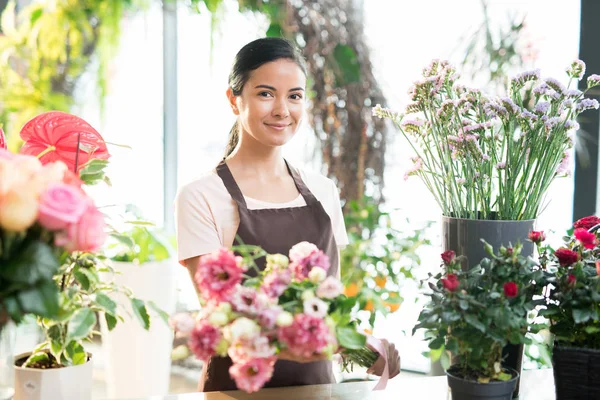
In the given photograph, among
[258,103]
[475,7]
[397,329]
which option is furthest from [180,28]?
[258,103]

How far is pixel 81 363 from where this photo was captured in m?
1.17

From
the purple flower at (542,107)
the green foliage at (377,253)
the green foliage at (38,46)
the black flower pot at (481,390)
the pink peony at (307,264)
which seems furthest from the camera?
the green foliage at (38,46)

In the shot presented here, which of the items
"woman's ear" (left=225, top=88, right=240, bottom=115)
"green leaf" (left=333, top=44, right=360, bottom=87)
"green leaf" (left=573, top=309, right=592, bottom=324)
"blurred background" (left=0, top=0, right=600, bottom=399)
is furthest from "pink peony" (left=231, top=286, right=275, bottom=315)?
"green leaf" (left=333, top=44, right=360, bottom=87)

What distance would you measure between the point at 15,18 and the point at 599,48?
8.22 feet

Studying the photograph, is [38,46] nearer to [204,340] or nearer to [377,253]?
[377,253]

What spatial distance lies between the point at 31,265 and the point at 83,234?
7cm

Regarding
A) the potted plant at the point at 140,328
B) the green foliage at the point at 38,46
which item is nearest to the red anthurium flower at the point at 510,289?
the potted plant at the point at 140,328

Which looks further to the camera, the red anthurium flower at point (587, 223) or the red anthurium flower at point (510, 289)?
the red anthurium flower at point (587, 223)

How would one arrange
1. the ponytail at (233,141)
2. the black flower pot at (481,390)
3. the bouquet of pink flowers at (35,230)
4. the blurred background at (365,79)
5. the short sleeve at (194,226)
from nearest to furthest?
the bouquet of pink flowers at (35,230), the black flower pot at (481,390), the short sleeve at (194,226), the ponytail at (233,141), the blurred background at (365,79)

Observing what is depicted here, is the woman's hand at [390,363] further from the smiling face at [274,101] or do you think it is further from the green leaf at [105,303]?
the smiling face at [274,101]

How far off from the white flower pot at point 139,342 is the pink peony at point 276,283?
7.06ft

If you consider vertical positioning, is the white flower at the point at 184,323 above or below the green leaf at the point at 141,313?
above

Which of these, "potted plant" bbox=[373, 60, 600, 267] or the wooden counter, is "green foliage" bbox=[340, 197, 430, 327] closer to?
the wooden counter

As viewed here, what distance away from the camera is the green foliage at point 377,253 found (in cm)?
285
